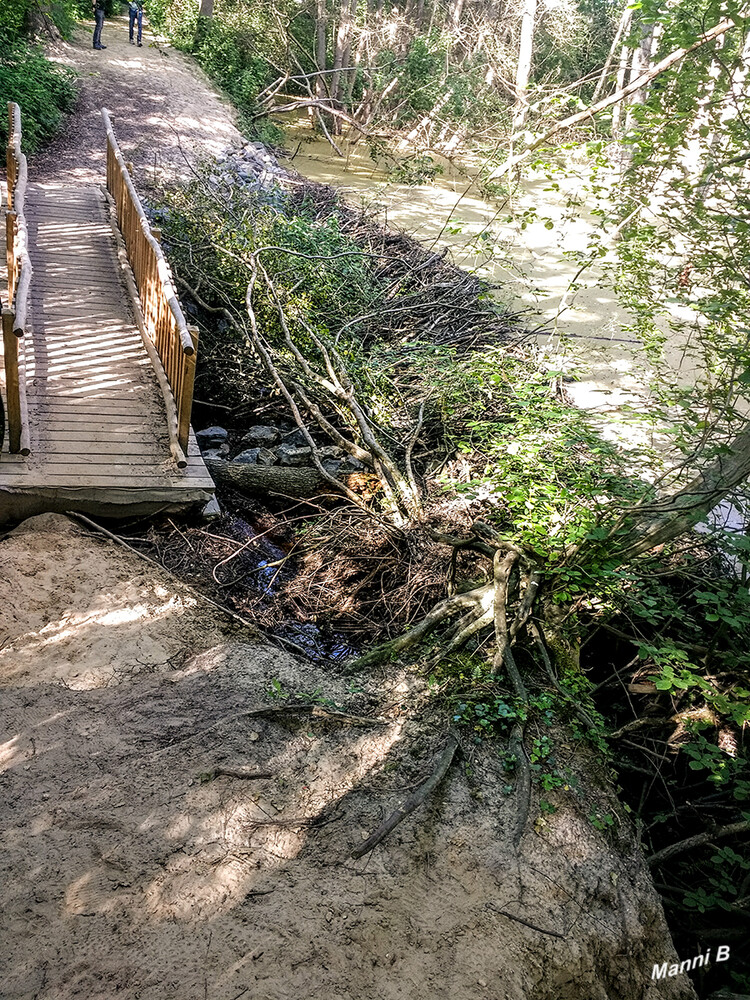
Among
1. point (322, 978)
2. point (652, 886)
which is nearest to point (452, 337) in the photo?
point (652, 886)

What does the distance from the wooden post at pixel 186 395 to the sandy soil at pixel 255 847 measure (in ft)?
6.21

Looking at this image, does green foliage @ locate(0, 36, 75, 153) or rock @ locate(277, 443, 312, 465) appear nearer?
rock @ locate(277, 443, 312, 465)

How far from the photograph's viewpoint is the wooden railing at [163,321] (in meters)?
6.41

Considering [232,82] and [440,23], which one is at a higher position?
[440,23]

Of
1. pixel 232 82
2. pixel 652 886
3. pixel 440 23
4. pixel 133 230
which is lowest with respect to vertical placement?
pixel 652 886

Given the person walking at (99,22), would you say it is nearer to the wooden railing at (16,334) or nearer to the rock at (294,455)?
the wooden railing at (16,334)

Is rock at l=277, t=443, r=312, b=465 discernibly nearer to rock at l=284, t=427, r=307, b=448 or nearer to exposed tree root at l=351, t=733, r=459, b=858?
rock at l=284, t=427, r=307, b=448

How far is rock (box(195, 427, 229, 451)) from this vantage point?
8.53 meters

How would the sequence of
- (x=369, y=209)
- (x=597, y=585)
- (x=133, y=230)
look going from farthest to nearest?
1. (x=369, y=209)
2. (x=133, y=230)
3. (x=597, y=585)

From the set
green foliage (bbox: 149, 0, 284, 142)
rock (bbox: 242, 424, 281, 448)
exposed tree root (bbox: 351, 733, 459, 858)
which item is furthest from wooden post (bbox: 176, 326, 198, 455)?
green foliage (bbox: 149, 0, 284, 142)

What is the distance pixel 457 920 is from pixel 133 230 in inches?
329

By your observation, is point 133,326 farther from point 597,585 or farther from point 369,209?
point 369,209

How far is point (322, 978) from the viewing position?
327 cm

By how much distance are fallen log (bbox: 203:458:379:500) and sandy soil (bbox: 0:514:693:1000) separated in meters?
2.43
